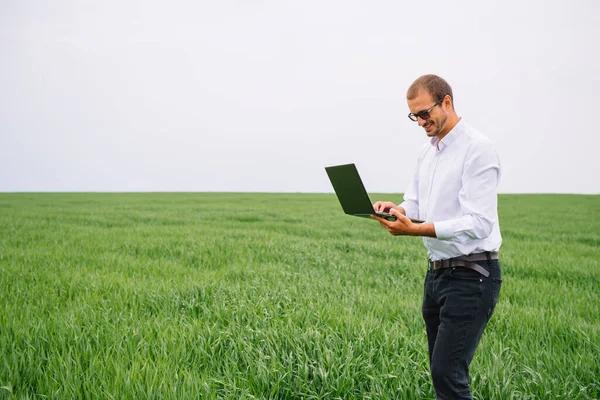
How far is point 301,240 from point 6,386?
788 centimetres

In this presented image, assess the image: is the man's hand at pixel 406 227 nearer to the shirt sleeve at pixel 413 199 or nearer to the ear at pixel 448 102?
the shirt sleeve at pixel 413 199

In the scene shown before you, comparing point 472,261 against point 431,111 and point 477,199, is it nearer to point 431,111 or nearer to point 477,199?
point 477,199

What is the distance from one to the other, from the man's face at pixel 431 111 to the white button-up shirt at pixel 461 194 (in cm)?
9

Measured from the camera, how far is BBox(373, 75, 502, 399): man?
91.4 inches

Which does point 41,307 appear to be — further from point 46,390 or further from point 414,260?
point 414,260

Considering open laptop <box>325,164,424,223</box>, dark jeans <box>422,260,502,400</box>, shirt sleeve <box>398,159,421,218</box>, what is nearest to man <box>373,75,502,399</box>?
dark jeans <box>422,260,502,400</box>

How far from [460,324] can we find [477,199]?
2.43 ft

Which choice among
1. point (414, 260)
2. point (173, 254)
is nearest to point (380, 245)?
point (414, 260)

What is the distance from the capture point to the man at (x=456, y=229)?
232 cm

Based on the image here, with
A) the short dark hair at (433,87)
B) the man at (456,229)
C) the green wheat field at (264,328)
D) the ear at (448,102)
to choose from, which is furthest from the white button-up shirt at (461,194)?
the green wheat field at (264,328)

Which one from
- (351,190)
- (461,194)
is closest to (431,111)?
(461,194)

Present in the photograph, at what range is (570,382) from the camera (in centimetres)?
342

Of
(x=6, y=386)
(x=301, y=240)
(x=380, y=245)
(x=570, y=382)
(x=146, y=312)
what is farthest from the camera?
(x=301, y=240)

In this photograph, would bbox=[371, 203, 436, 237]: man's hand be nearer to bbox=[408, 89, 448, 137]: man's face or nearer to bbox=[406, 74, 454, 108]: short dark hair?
bbox=[408, 89, 448, 137]: man's face
